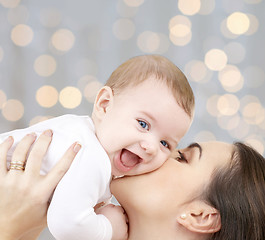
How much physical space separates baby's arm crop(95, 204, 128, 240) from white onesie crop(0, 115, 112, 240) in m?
0.07

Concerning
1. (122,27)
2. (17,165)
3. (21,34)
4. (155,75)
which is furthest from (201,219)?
(21,34)

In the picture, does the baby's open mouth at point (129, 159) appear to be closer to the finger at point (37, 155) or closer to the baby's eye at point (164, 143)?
the baby's eye at point (164, 143)

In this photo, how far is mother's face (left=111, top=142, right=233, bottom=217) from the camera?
1533 millimetres

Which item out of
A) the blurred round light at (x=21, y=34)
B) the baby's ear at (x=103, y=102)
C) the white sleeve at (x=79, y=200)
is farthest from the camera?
the blurred round light at (x=21, y=34)

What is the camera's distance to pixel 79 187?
1312 millimetres

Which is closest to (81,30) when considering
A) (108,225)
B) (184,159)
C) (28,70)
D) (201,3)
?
(28,70)

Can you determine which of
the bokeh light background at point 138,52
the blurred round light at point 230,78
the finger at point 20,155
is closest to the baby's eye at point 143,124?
the finger at point 20,155

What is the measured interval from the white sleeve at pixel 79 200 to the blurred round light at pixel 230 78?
6.39ft

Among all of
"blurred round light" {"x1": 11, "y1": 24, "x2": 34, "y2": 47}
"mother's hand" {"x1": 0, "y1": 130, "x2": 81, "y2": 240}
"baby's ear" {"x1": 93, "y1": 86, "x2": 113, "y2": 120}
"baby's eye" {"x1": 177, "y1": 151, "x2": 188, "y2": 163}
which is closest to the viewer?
"mother's hand" {"x1": 0, "y1": 130, "x2": 81, "y2": 240}

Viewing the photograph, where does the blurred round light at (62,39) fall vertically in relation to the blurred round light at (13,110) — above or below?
above

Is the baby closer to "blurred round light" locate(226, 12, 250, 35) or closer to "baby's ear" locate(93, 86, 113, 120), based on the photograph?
"baby's ear" locate(93, 86, 113, 120)

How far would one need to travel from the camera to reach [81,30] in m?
3.14

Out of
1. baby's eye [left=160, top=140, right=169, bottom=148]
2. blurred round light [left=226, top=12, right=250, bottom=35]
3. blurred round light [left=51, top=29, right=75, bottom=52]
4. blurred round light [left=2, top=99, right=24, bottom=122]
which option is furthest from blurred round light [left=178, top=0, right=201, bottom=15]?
baby's eye [left=160, top=140, right=169, bottom=148]

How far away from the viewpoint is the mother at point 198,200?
5.05 feet
